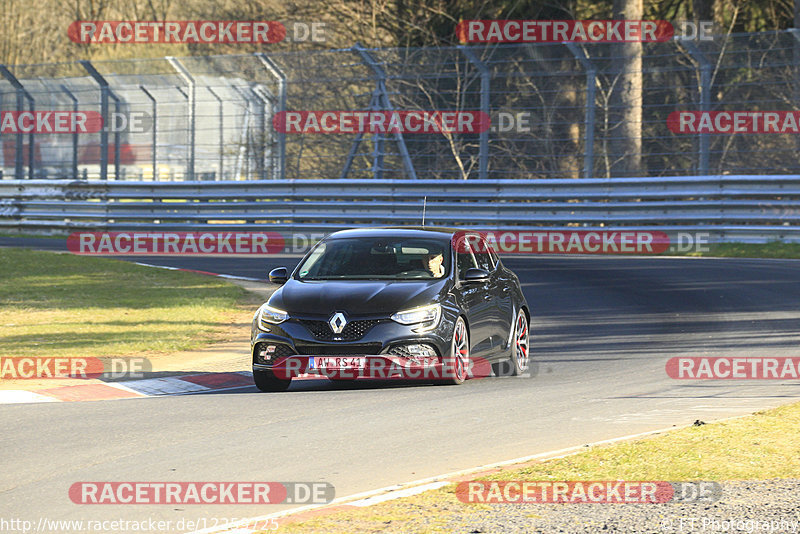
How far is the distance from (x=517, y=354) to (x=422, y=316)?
1766 millimetres

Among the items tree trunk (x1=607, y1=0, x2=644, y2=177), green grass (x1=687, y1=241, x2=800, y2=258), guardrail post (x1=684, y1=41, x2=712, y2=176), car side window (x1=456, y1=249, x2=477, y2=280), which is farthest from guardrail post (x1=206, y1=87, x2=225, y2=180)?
car side window (x1=456, y1=249, x2=477, y2=280)

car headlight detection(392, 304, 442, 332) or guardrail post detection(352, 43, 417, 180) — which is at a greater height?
guardrail post detection(352, 43, 417, 180)

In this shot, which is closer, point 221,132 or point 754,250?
point 754,250

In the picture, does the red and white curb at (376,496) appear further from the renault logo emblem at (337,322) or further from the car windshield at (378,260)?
the car windshield at (378,260)

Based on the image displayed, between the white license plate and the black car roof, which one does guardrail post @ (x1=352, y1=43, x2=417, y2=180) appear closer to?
the black car roof

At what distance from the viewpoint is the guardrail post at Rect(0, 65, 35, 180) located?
30.2 meters

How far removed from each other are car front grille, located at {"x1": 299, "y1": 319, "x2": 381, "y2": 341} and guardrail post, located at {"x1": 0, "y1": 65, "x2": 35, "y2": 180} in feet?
71.9

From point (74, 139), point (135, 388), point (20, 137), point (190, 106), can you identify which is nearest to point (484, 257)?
point (135, 388)

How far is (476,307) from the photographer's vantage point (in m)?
11.1

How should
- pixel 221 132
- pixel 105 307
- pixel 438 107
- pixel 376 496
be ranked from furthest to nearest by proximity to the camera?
pixel 221 132
pixel 438 107
pixel 105 307
pixel 376 496

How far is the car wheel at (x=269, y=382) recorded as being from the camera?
10.7 metres

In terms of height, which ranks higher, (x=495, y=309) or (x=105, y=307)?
(x=495, y=309)

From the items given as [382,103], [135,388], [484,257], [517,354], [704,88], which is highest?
[704,88]

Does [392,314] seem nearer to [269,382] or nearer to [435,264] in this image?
[435,264]
